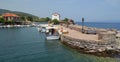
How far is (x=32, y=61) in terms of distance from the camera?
20.7 meters

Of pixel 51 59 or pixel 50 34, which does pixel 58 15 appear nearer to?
pixel 50 34

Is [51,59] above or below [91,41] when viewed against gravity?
below

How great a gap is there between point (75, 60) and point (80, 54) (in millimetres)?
2870

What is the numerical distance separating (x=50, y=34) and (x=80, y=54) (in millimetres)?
16570

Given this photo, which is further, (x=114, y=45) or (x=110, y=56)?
(x=114, y=45)

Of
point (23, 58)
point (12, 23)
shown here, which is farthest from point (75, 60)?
point (12, 23)

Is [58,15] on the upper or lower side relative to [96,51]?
upper

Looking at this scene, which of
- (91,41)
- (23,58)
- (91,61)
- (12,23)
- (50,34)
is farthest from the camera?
(12,23)

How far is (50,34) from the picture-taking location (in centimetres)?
3956

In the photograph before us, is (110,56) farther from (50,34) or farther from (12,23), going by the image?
(12,23)

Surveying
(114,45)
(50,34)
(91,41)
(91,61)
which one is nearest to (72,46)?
(91,41)

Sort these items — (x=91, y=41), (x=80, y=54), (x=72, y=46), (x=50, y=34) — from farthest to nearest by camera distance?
1. (x=50, y=34)
2. (x=72, y=46)
3. (x=91, y=41)
4. (x=80, y=54)

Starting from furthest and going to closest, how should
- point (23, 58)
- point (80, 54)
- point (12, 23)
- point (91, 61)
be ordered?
point (12, 23) < point (80, 54) < point (23, 58) < point (91, 61)

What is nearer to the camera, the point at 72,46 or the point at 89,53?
the point at 89,53
